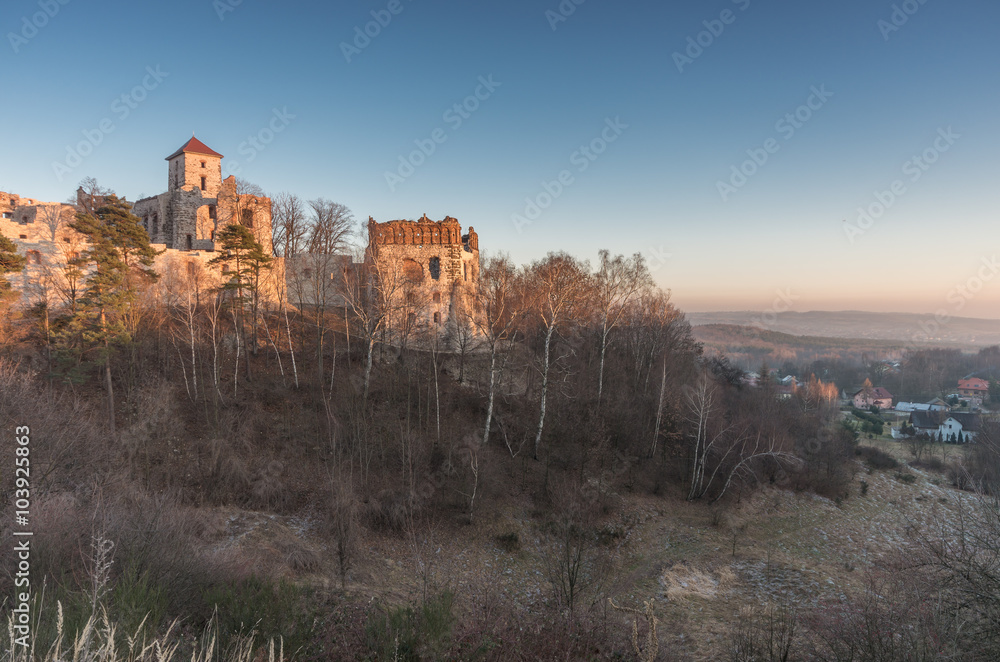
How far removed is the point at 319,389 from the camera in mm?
24125

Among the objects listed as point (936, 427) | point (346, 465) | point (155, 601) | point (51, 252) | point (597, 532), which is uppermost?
point (51, 252)

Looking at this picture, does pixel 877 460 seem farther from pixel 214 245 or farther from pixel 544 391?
pixel 214 245

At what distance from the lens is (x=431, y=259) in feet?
103

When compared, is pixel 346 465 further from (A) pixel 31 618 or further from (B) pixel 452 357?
(A) pixel 31 618

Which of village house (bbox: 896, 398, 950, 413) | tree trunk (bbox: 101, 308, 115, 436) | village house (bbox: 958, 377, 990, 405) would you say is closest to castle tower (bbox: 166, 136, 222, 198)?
tree trunk (bbox: 101, 308, 115, 436)

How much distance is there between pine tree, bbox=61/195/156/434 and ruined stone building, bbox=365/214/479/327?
40.7 ft

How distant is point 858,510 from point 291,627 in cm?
2830

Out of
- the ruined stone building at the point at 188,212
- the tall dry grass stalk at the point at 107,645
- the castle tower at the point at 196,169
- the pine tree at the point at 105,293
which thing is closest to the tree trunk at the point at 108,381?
the pine tree at the point at 105,293

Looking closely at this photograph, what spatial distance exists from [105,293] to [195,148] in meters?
18.6

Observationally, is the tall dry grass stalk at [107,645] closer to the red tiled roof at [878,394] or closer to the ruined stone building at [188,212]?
the ruined stone building at [188,212]

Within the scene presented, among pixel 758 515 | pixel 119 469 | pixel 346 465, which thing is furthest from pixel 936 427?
pixel 119 469

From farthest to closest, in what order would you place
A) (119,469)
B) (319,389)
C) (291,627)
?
(319,389), (119,469), (291,627)

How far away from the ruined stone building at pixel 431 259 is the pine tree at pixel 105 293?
1241 cm

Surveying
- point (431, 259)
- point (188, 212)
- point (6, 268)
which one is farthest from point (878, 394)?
point (6, 268)
